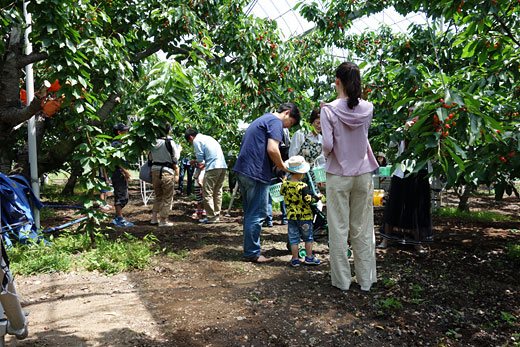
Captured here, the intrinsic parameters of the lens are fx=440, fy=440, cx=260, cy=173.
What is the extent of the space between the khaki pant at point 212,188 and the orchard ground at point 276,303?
208 centimetres

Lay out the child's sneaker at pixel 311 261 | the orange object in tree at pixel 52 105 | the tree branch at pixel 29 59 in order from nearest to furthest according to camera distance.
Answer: the child's sneaker at pixel 311 261 → the orange object in tree at pixel 52 105 → the tree branch at pixel 29 59

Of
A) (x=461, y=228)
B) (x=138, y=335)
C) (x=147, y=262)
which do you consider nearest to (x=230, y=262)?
(x=147, y=262)

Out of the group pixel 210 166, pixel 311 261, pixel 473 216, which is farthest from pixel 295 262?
pixel 473 216

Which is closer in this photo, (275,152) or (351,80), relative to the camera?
(351,80)

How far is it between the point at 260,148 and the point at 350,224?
122 cm

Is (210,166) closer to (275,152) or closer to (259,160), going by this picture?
(259,160)

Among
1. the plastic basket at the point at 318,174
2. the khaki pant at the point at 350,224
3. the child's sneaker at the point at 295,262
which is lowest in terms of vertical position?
the child's sneaker at the point at 295,262

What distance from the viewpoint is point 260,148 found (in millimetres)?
4301

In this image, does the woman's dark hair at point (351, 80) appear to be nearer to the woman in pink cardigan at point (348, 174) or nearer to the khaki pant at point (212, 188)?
the woman in pink cardigan at point (348, 174)

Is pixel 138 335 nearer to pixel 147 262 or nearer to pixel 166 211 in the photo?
pixel 147 262

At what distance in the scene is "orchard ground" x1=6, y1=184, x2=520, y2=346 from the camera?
2.75 metres

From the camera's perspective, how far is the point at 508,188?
3.60 meters

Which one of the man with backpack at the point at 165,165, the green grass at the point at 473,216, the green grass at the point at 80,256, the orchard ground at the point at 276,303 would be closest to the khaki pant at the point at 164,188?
the man with backpack at the point at 165,165

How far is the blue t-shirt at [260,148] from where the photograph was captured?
426 centimetres
